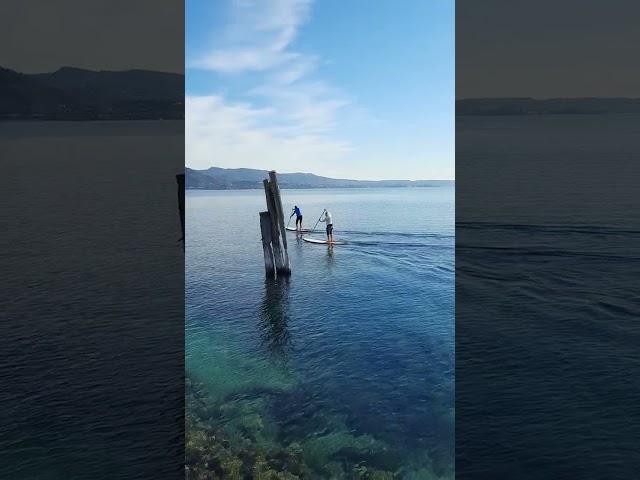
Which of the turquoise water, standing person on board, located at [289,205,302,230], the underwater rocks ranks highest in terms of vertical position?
standing person on board, located at [289,205,302,230]

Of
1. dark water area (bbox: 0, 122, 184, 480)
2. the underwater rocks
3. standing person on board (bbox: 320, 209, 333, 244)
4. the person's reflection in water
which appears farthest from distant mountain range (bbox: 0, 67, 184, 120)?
the underwater rocks

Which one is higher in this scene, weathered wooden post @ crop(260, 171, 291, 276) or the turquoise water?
weathered wooden post @ crop(260, 171, 291, 276)

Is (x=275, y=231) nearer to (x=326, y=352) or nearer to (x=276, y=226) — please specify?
(x=276, y=226)

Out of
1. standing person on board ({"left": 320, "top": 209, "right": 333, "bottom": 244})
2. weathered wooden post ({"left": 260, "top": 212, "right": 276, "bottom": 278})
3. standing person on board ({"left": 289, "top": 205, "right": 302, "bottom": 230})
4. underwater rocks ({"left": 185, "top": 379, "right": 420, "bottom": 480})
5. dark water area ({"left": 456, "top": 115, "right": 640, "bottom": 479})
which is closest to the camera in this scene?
underwater rocks ({"left": 185, "top": 379, "right": 420, "bottom": 480})

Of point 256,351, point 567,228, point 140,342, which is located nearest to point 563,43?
point 567,228

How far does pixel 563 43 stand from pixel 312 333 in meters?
17.2

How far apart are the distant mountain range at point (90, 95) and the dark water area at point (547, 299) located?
535 inches

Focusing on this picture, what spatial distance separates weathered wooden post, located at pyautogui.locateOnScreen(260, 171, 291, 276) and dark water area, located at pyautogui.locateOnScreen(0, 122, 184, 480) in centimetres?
321

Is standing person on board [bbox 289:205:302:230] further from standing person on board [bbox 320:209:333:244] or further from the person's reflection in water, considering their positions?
the person's reflection in water

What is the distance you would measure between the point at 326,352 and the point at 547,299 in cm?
883

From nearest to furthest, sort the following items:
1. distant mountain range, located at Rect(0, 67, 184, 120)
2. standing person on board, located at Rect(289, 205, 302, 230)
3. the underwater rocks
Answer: the underwater rocks
standing person on board, located at Rect(289, 205, 302, 230)
distant mountain range, located at Rect(0, 67, 184, 120)

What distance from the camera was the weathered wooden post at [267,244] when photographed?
16.1 metres

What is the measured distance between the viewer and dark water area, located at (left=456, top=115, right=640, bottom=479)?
1166 centimetres

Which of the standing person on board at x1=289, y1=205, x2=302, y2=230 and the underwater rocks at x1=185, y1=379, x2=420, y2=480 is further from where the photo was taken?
the standing person on board at x1=289, y1=205, x2=302, y2=230
